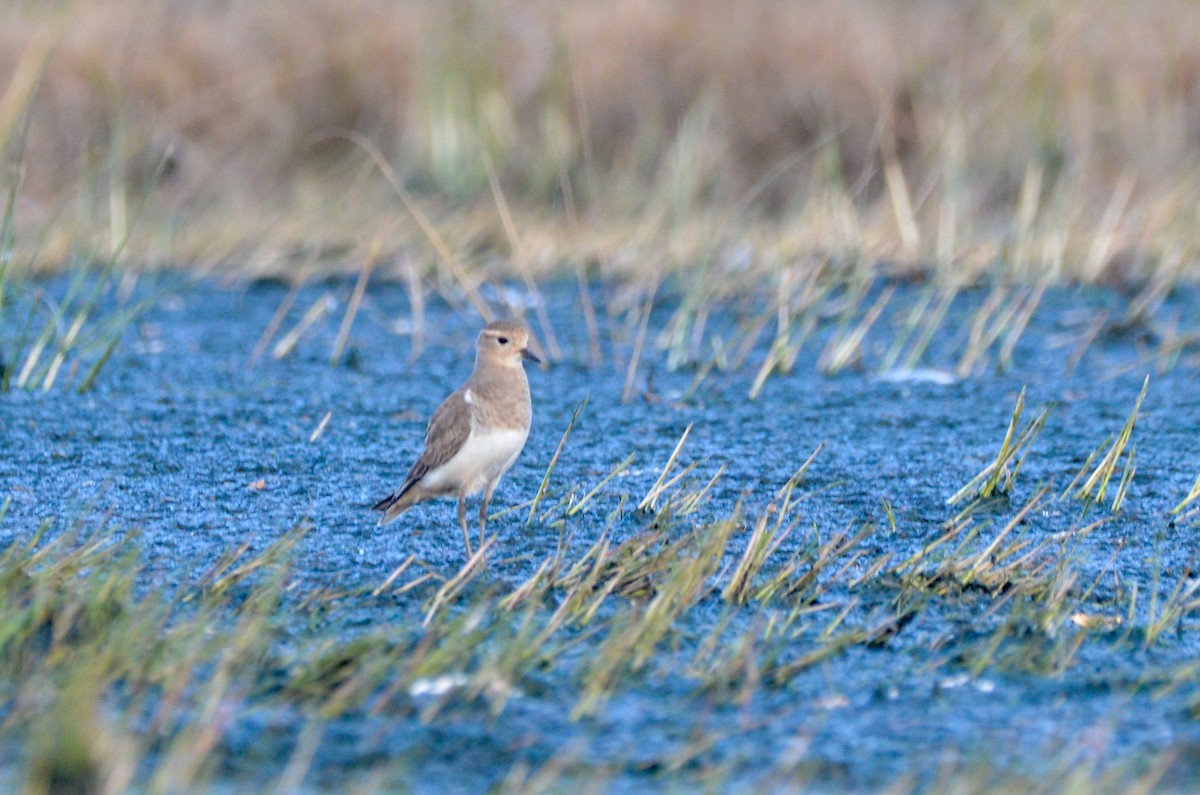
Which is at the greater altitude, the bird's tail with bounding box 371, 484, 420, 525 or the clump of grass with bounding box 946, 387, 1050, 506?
the bird's tail with bounding box 371, 484, 420, 525

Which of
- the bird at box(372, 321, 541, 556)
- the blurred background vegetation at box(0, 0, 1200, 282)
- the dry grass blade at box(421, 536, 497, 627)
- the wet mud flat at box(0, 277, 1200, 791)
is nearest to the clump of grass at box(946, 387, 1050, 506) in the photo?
the wet mud flat at box(0, 277, 1200, 791)

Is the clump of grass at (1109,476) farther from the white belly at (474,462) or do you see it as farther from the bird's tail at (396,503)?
the bird's tail at (396,503)

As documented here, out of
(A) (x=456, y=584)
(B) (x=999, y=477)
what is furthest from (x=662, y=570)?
(B) (x=999, y=477)

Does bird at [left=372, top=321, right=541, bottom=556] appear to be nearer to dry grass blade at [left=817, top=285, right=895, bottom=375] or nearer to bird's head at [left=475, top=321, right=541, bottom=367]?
bird's head at [left=475, top=321, right=541, bottom=367]

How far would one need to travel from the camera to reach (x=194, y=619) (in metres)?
2.24

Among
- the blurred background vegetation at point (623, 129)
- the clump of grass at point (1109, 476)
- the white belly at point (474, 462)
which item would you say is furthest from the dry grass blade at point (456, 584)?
the blurred background vegetation at point (623, 129)

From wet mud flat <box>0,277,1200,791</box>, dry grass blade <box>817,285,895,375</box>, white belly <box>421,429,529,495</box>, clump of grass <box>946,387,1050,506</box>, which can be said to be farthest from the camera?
dry grass blade <box>817,285,895,375</box>

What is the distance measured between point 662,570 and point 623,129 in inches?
209

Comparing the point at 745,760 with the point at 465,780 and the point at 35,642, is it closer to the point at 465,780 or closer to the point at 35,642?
the point at 465,780

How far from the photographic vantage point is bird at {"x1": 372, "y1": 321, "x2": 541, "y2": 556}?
2852 mm

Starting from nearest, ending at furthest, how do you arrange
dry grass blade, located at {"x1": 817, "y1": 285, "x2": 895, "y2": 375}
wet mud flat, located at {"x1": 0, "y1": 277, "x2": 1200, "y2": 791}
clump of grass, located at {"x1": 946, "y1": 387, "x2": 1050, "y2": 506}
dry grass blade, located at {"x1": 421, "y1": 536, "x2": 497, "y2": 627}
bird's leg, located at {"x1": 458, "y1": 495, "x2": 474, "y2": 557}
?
wet mud flat, located at {"x1": 0, "y1": 277, "x2": 1200, "y2": 791} → dry grass blade, located at {"x1": 421, "y1": 536, "x2": 497, "y2": 627} → bird's leg, located at {"x1": 458, "y1": 495, "x2": 474, "y2": 557} → clump of grass, located at {"x1": 946, "y1": 387, "x2": 1050, "y2": 506} → dry grass blade, located at {"x1": 817, "y1": 285, "x2": 895, "y2": 375}

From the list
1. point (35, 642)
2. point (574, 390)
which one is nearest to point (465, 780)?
point (35, 642)

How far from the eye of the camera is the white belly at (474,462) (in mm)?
2848

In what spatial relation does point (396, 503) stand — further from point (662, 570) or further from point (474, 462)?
point (662, 570)
